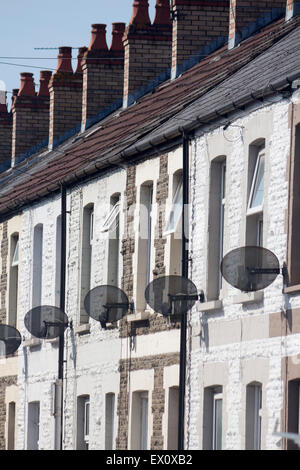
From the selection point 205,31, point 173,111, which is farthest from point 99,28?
point 173,111

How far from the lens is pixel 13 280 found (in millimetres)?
36625

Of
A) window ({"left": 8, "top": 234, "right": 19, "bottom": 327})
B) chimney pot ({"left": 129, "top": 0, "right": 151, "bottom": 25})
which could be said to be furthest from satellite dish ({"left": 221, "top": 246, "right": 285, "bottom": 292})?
chimney pot ({"left": 129, "top": 0, "right": 151, "bottom": 25})

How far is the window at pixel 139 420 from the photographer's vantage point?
28523 millimetres

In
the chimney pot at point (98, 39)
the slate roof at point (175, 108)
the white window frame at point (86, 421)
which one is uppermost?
the chimney pot at point (98, 39)

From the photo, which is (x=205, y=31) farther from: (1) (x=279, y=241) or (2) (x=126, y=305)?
(1) (x=279, y=241)

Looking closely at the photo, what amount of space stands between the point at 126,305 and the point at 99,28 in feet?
44.0

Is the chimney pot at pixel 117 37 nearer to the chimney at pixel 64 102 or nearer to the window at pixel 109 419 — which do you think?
the chimney at pixel 64 102

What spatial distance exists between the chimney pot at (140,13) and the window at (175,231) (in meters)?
10.8

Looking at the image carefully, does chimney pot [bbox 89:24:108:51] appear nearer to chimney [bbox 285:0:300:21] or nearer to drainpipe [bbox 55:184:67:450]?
drainpipe [bbox 55:184:67:450]

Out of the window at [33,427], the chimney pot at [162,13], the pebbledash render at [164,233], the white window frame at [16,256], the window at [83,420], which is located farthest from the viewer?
the chimney pot at [162,13]

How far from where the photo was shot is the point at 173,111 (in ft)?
99.4

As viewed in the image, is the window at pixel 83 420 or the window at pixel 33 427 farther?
the window at pixel 33 427

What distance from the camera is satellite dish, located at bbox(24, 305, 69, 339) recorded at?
32125mm

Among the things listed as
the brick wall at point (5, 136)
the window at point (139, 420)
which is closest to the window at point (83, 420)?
the window at point (139, 420)
